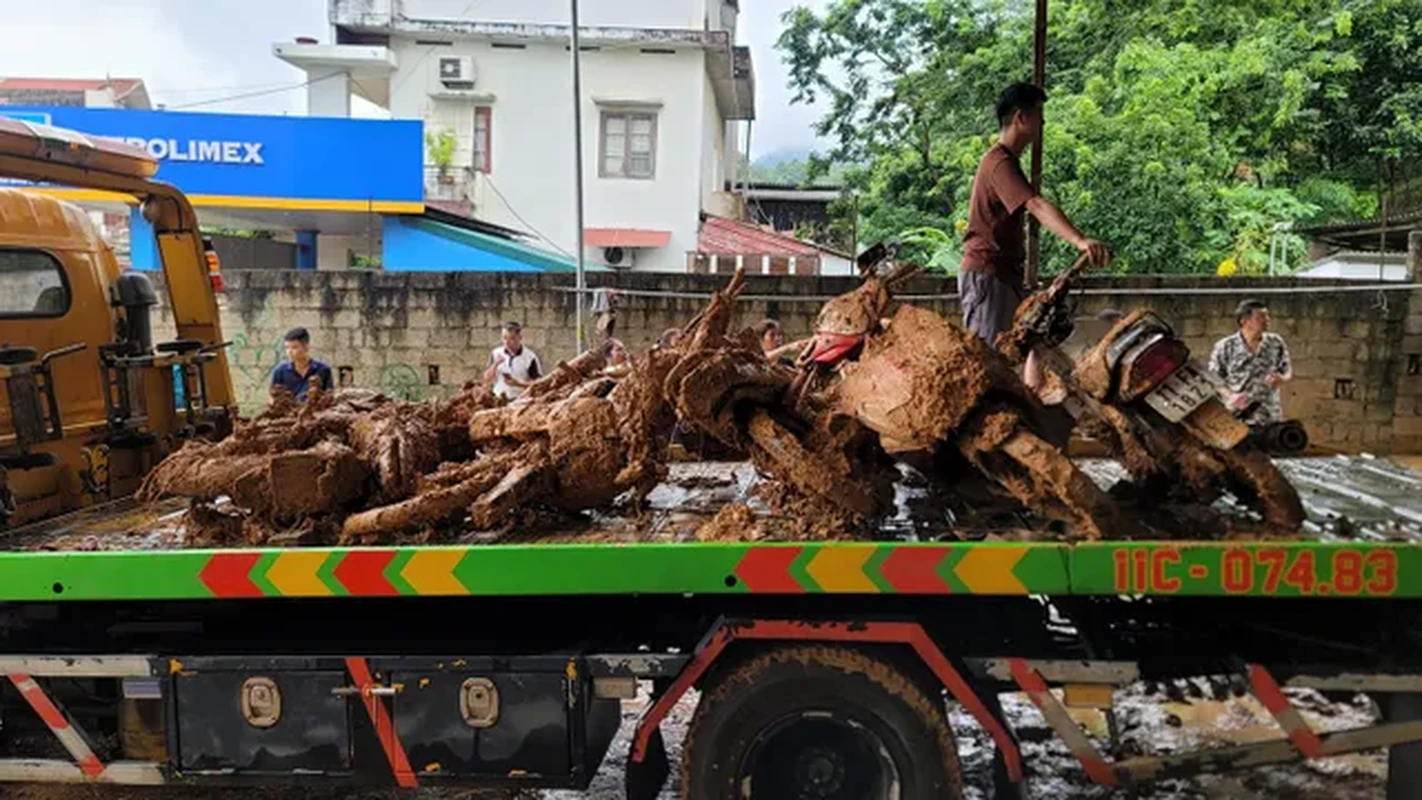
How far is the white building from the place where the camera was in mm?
19344

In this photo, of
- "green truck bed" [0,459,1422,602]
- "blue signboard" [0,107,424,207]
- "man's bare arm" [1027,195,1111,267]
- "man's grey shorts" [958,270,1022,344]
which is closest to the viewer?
"green truck bed" [0,459,1422,602]

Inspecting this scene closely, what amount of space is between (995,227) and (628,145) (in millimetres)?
16138

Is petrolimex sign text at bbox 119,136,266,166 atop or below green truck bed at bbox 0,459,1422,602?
atop

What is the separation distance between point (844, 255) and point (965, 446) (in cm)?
1708

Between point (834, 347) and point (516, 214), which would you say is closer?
point (834, 347)

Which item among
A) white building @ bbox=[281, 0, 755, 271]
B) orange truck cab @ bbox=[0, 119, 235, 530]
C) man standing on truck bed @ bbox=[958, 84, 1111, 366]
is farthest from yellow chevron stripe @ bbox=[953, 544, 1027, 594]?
white building @ bbox=[281, 0, 755, 271]

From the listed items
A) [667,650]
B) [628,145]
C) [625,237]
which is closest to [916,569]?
[667,650]

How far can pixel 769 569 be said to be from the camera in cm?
300

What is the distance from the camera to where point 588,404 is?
366cm

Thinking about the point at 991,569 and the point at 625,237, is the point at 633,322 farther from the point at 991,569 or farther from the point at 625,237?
the point at 625,237

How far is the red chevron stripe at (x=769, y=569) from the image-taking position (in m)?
2.98

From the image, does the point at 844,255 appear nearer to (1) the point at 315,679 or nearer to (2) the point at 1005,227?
(2) the point at 1005,227

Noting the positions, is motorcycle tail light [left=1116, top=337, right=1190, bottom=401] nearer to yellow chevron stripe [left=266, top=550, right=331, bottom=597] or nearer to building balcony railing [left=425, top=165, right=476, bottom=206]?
yellow chevron stripe [left=266, top=550, right=331, bottom=597]

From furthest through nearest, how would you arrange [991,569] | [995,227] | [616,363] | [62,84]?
[62,84]
[616,363]
[995,227]
[991,569]
